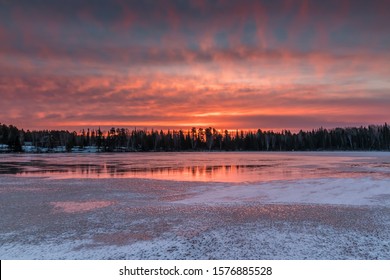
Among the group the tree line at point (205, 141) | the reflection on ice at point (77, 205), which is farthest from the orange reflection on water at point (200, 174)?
the tree line at point (205, 141)

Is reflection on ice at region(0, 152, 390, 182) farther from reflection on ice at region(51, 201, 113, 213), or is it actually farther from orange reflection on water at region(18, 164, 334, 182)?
reflection on ice at region(51, 201, 113, 213)

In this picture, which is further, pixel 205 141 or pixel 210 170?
pixel 205 141

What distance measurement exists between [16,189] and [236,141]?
13271 centimetres

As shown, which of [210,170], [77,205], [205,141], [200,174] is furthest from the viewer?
[205,141]

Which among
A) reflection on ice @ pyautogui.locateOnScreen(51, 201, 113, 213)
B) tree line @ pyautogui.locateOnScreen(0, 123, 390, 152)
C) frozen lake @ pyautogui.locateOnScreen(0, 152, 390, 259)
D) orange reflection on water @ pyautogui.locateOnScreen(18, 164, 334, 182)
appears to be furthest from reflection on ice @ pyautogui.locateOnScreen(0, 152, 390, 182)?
tree line @ pyautogui.locateOnScreen(0, 123, 390, 152)

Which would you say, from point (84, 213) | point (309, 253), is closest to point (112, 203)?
point (84, 213)

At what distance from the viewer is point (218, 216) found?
33.0 feet

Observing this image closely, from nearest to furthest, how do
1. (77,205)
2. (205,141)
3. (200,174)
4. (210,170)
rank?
(77,205)
(200,174)
(210,170)
(205,141)

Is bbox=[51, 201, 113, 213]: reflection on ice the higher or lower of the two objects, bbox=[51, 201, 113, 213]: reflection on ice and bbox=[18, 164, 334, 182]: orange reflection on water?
the higher

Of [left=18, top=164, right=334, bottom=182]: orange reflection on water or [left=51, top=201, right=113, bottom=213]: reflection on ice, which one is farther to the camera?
[left=18, top=164, right=334, bottom=182]: orange reflection on water

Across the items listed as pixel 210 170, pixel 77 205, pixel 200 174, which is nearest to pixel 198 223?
pixel 77 205

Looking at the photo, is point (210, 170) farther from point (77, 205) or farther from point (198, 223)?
point (198, 223)

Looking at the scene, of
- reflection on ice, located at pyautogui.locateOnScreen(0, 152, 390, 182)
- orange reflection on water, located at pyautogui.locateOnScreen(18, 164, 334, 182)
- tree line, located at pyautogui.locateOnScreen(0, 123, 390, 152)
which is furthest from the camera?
tree line, located at pyautogui.locateOnScreen(0, 123, 390, 152)

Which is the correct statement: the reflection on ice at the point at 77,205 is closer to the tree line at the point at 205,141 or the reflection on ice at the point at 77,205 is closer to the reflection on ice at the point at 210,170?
the reflection on ice at the point at 210,170
